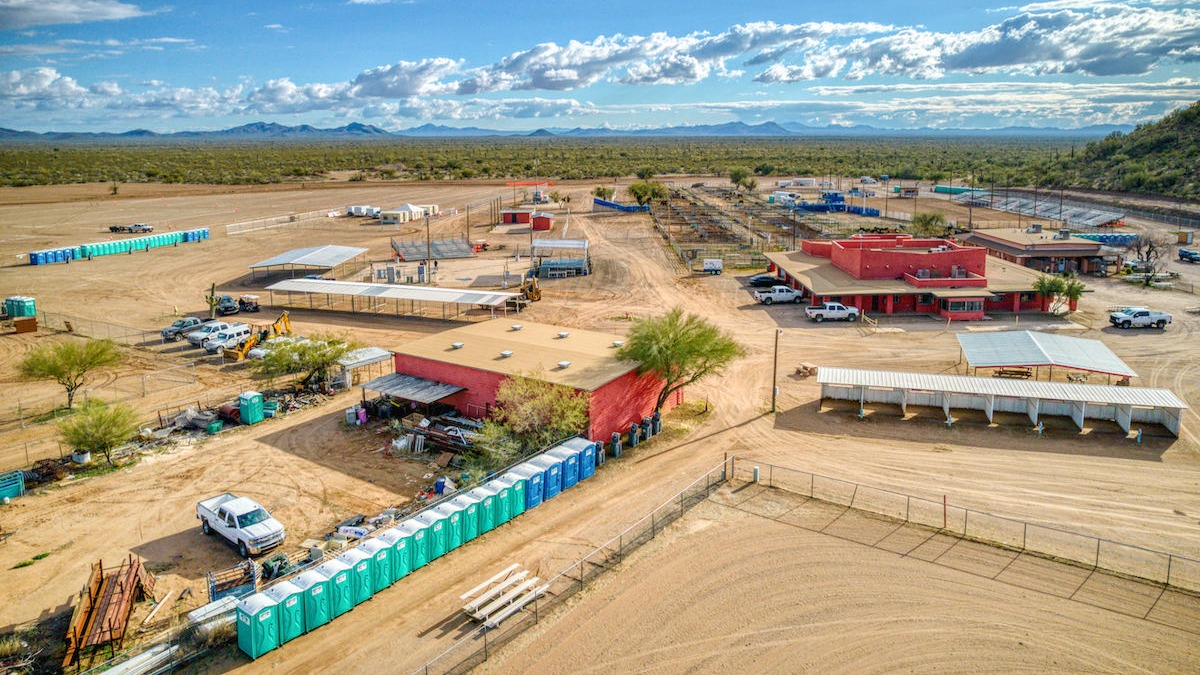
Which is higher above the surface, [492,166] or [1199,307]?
[492,166]

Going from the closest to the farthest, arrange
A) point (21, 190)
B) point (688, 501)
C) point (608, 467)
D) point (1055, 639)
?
point (1055, 639) < point (688, 501) < point (608, 467) < point (21, 190)

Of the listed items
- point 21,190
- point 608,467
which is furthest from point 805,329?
Result: point 21,190

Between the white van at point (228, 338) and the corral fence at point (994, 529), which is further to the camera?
the white van at point (228, 338)

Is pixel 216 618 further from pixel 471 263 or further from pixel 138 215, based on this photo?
pixel 138 215

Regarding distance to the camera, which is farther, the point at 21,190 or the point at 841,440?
the point at 21,190

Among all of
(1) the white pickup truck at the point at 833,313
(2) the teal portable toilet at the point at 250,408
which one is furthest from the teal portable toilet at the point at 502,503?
(1) the white pickup truck at the point at 833,313

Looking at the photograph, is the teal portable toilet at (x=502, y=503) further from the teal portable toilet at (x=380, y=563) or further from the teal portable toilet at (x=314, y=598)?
the teal portable toilet at (x=314, y=598)

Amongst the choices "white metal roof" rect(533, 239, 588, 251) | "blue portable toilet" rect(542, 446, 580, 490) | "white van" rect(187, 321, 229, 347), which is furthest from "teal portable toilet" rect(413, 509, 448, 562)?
"white metal roof" rect(533, 239, 588, 251)
